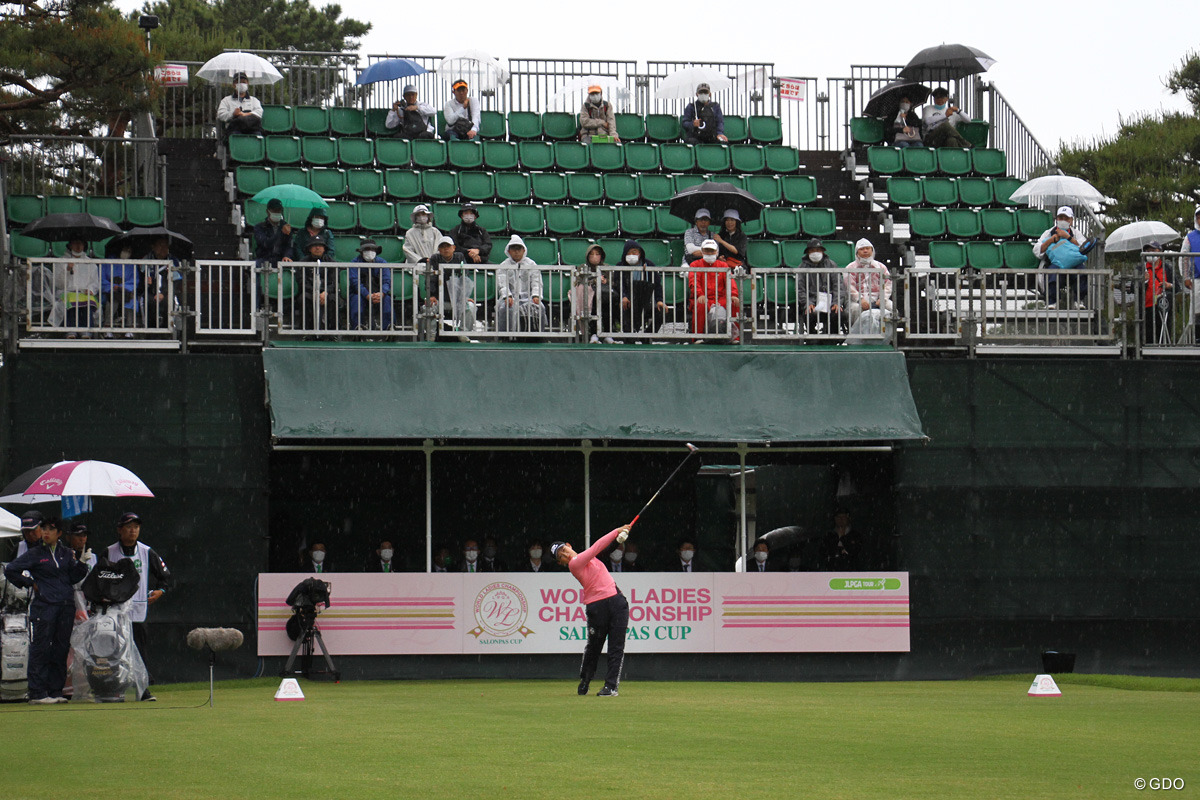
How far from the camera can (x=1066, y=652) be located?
67.6ft

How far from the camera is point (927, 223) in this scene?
25.9 m

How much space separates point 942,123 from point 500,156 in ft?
25.7

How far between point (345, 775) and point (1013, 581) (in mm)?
13468

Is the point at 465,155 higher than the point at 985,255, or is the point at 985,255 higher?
the point at 465,155

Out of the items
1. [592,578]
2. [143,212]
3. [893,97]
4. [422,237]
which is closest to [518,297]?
[422,237]

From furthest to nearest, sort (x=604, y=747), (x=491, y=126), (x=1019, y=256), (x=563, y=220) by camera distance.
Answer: (x=491, y=126), (x=563, y=220), (x=1019, y=256), (x=604, y=747)

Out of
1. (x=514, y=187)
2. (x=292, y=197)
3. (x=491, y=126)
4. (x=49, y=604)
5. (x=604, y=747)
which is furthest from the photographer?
(x=491, y=126)

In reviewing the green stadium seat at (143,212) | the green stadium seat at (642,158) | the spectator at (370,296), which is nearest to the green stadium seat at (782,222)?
the green stadium seat at (642,158)

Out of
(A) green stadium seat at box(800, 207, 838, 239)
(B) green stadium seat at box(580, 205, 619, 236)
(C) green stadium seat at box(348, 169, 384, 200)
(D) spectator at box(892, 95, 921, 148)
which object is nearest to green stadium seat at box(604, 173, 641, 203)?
(B) green stadium seat at box(580, 205, 619, 236)

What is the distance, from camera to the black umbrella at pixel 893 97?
29.2 meters

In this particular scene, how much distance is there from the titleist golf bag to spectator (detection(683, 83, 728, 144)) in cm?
1547

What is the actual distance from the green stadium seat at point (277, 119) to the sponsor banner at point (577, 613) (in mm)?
10527

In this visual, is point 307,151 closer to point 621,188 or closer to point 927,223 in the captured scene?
point 621,188

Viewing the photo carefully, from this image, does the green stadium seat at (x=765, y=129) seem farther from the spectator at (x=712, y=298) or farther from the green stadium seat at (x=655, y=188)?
the spectator at (x=712, y=298)
